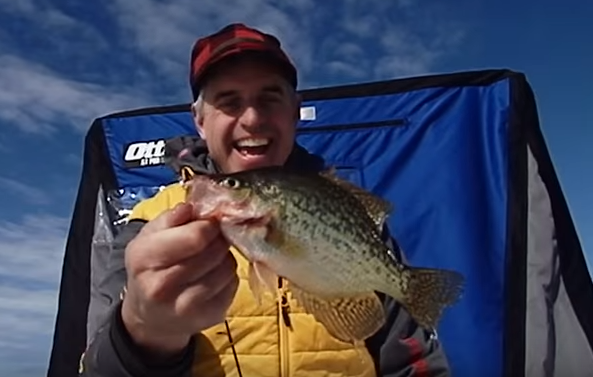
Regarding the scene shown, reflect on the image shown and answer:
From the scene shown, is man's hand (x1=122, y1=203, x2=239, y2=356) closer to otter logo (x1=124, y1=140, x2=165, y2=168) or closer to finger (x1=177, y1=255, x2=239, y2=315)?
finger (x1=177, y1=255, x2=239, y2=315)

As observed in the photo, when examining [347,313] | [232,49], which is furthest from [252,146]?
[347,313]

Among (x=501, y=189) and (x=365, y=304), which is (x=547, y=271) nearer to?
(x=501, y=189)

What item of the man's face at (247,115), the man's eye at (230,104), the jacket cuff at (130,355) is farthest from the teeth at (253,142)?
the jacket cuff at (130,355)

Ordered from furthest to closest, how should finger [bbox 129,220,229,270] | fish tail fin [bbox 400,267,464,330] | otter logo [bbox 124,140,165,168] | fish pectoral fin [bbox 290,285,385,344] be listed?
otter logo [bbox 124,140,165,168]
fish tail fin [bbox 400,267,464,330]
fish pectoral fin [bbox 290,285,385,344]
finger [bbox 129,220,229,270]

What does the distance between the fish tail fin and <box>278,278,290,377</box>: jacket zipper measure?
604mm

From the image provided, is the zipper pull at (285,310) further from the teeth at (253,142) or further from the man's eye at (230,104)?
the man's eye at (230,104)

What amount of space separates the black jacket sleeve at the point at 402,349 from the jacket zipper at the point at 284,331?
27 cm

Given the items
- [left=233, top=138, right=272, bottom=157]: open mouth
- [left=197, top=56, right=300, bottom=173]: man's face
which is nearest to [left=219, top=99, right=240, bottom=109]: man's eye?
[left=197, top=56, right=300, bottom=173]: man's face

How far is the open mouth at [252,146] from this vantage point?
2910 mm

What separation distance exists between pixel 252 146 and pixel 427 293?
937 millimetres

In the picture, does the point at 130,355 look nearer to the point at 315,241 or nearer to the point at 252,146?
the point at 315,241

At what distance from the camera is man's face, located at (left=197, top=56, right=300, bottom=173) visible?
114 inches

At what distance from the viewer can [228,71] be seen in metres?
2.89

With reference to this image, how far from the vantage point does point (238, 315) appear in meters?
2.73
